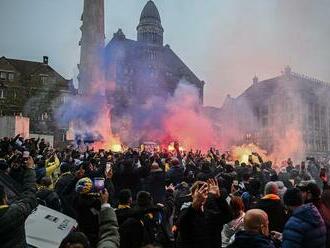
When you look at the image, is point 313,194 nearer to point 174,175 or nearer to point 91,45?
point 174,175

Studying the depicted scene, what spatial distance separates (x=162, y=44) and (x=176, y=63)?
15.6 ft

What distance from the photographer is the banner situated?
517cm

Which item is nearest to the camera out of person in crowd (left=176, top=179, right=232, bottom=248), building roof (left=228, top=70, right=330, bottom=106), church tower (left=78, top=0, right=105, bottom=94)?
person in crowd (left=176, top=179, right=232, bottom=248)

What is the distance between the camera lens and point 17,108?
52.4 metres

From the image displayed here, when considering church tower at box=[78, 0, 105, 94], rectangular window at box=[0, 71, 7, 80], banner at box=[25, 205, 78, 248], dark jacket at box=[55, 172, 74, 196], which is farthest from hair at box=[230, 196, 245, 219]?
rectangular window at box=[0, 71, 7, 80]

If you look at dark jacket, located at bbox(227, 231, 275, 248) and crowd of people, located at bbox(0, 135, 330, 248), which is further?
crowd of people, located at bbox(0, 135, 330, 248)

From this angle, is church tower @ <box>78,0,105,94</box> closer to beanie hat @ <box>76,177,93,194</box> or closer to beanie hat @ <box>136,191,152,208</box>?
beanie hat @ <box>76,177,93,194</box>

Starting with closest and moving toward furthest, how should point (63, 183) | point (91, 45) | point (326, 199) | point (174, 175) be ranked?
1. point (326, 199)
2. point (63, 183)
3. point (174, 175)
4. point (91, 45)

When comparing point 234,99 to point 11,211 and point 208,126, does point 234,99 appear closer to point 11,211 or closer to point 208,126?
point 208,126

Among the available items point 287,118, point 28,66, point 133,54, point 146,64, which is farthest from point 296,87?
point 28,66

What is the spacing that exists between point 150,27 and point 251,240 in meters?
77.8

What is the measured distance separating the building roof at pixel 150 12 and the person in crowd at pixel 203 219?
255ft

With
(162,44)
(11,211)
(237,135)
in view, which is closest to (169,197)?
(11,211)

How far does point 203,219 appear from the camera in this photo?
5363mm
